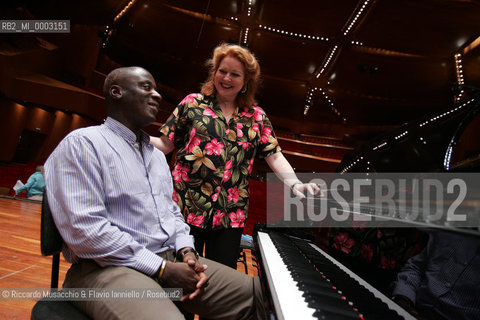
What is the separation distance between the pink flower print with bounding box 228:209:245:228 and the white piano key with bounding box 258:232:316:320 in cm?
30

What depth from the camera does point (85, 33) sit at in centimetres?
1332

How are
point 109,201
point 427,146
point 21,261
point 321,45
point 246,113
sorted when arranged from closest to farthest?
point 109,201
point 246,113
point 427,146
point 21,261
point 321,45

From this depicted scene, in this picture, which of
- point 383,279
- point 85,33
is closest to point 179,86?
point 85,33

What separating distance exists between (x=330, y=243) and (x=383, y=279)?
1.51 feet

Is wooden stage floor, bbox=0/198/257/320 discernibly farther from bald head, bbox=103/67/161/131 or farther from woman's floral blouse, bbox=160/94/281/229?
bald head, bbox=103/67/161/131

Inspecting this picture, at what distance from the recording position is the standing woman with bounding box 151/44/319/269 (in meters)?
1.56

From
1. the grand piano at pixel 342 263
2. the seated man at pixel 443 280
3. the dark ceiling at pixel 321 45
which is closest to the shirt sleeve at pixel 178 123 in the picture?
the grand piano at pixel 342 263

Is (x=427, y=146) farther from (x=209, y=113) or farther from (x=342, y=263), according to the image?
(x=209, y=113)

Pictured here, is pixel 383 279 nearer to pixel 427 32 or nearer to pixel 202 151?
pixel 202 151

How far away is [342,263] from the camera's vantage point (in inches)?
48.3

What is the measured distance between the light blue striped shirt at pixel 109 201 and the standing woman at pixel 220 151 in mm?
281

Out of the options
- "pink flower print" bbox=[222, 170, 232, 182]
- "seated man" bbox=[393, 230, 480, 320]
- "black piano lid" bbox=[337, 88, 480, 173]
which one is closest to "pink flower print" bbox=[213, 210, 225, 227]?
"pink flower print" bbox=[222, 170, 232, 182]

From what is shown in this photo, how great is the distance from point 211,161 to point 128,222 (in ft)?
1.85

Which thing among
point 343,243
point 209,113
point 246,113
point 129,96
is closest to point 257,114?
point 246,113
